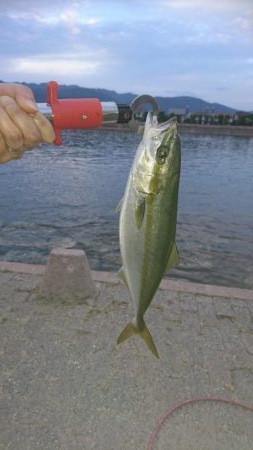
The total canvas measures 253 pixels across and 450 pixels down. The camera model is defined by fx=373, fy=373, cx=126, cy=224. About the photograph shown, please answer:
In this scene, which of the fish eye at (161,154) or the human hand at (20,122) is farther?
the fish eye at (161,154)

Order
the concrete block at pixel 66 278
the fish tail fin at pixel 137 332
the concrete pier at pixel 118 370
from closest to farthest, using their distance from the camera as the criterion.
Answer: the fish tail fin at pixel 137 332, the concrete pier at pixel 118 370, the concrete block at pixel 66 278

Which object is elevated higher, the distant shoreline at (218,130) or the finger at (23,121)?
the finger at (23,121)

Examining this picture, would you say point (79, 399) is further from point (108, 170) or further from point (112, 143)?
point (112, 143)

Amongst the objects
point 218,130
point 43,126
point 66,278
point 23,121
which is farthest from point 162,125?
point 218,130

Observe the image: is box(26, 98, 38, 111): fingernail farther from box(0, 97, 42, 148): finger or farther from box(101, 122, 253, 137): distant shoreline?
box(101, 122, 253, 137): distant shoreline

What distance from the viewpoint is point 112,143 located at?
45.5 m

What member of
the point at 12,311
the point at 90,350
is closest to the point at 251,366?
the point at 90,350

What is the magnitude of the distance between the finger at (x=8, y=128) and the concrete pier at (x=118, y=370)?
10.0 feet

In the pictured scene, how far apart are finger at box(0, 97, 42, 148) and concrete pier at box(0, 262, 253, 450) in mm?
3095

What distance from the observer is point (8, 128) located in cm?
218

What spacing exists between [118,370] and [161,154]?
3302 mm

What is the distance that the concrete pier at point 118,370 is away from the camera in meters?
3.89

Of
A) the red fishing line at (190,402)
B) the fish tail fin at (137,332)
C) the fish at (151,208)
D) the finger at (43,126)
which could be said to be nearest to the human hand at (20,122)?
the finger at (43,126)

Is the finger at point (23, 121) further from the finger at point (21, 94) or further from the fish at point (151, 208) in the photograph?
the fish at point (151, 208)
